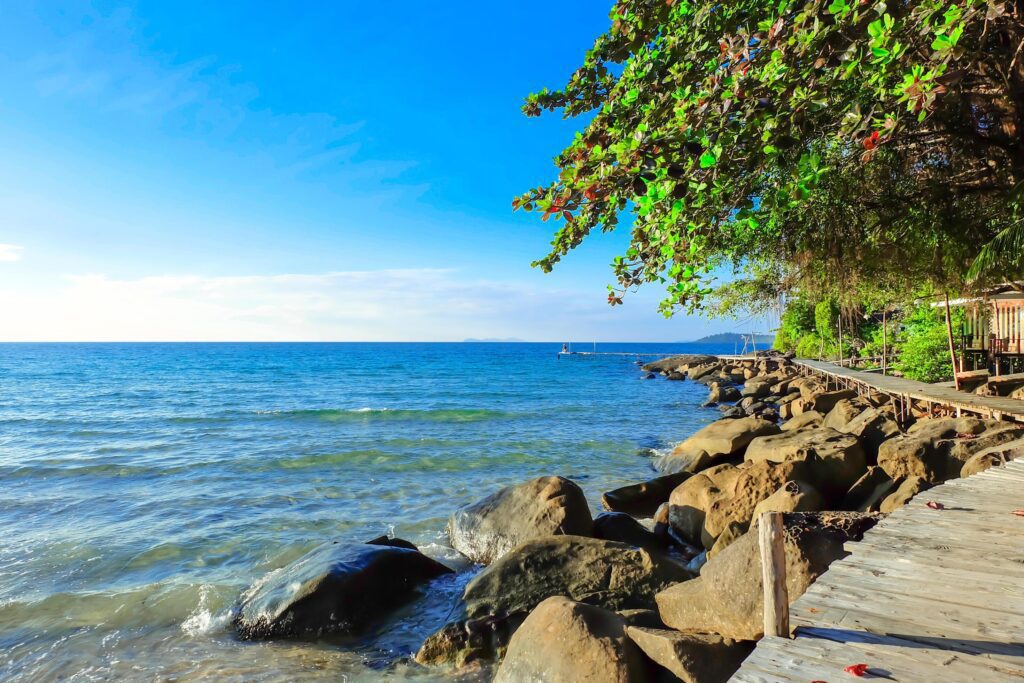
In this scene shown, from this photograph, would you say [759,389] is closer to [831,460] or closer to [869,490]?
[831,460]

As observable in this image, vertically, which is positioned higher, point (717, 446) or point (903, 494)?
point (903, 494)

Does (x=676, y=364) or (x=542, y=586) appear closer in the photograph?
(x=542, y=586)

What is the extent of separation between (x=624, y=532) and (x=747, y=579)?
3942 millimetres

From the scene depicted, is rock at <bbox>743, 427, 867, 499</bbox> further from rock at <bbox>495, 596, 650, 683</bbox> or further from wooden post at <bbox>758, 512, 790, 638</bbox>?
wooden post at <bbox>758, 512, 790, 638</bbox>

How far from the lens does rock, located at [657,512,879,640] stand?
16.0 ft

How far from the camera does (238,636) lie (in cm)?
690

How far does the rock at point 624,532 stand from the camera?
873cm

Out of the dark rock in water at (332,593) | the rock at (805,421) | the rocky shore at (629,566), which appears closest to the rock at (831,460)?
the rocky shore at (629,566)

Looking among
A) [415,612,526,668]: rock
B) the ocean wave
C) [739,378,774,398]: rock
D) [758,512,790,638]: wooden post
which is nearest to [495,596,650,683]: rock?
[415,612,526,668]: rock

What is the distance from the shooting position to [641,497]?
11242 millimetres

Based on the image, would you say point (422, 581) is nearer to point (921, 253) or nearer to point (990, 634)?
point (990, 634)

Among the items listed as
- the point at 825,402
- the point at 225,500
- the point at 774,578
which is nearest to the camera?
the point at 774,578

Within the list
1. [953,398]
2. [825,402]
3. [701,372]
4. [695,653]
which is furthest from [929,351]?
[701,372]

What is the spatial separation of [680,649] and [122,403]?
38.1 metres
